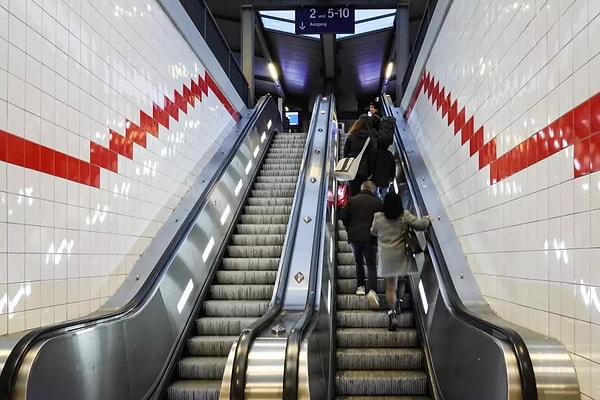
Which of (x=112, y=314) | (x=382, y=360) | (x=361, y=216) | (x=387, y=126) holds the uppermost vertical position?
(x=387, y=126)

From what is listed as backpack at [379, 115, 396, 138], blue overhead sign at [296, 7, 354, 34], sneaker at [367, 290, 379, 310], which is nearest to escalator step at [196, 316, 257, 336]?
sneaker at [367, 290, 379, 310]

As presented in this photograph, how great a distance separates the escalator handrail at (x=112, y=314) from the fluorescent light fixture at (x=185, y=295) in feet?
1.10

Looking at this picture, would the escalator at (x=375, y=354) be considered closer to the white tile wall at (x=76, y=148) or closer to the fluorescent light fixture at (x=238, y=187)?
the white tile wall at (x=76, y=148)

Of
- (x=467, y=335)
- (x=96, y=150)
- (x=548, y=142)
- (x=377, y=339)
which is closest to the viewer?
(x=548, y=142)

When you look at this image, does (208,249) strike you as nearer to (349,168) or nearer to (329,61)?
(349,168)

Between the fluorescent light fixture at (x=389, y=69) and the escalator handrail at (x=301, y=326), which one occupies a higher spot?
the fluorescent light fixture at (x=389, y=69)

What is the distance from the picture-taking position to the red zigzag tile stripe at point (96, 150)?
10.0 ft

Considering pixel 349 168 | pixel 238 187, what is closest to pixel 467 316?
pixel 349 168

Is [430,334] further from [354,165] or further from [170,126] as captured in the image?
[170,126]

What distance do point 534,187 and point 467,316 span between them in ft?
2.65

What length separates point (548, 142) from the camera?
2.84 m

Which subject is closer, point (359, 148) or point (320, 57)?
point (359, 148)

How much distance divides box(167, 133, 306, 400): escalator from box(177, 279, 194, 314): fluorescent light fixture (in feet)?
0.80

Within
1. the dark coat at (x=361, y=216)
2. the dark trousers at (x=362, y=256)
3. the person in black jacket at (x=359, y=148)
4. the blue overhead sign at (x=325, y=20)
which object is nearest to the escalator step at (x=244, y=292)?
the dark trousers at (x=362, y=256)
